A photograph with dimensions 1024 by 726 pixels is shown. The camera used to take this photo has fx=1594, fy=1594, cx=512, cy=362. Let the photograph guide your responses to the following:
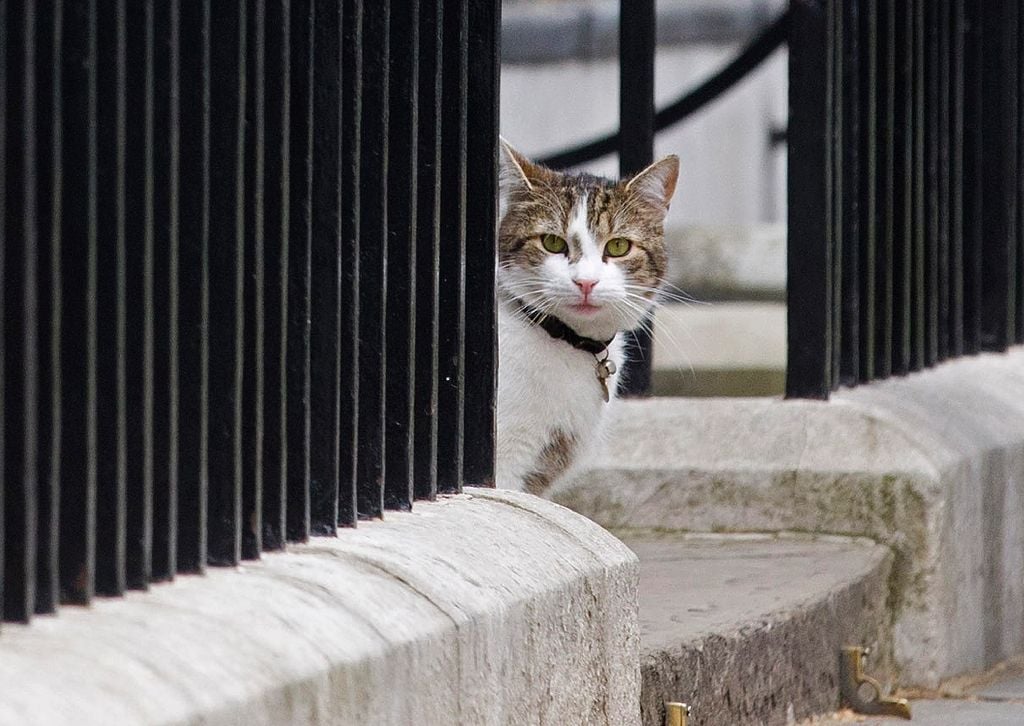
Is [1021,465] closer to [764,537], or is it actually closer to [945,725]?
[764,537]

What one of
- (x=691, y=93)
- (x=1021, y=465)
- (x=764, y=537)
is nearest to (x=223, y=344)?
(x=764, y=537)

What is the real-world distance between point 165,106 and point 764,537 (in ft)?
9.03

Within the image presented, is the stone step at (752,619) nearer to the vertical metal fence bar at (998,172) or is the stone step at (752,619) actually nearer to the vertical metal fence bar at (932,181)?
the vertical metal fence bar at (932,181)

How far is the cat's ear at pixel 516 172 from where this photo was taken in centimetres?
423

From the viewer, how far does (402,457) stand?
2404 mm

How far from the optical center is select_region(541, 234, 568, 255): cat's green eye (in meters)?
4.23

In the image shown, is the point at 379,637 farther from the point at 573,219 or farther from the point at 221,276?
the point at 573,219

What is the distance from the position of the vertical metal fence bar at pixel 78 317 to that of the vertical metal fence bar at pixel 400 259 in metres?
0.73

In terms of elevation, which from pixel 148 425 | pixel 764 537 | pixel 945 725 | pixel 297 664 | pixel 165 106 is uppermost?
pixel 165 106

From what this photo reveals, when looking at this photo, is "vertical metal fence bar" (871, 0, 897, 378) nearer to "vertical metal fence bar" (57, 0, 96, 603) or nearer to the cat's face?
the cat's face

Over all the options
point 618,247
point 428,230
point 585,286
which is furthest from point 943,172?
point 428,230

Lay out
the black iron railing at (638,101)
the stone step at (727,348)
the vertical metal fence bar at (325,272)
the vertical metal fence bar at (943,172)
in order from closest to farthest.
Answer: the vertical metal fence bar at (325,272) → the black iron railing at (638,101) → the vertical metal fence bar at (943,172) → the stone step at (727,348)

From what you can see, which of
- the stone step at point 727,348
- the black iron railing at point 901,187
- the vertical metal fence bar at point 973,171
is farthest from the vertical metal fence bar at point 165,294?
the stone step at point 727,348

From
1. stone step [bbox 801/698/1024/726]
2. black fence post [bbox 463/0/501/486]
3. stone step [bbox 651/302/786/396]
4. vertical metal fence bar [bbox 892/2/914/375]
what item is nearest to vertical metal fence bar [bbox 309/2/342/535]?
black fence post [bbox 463/0/501/486]
